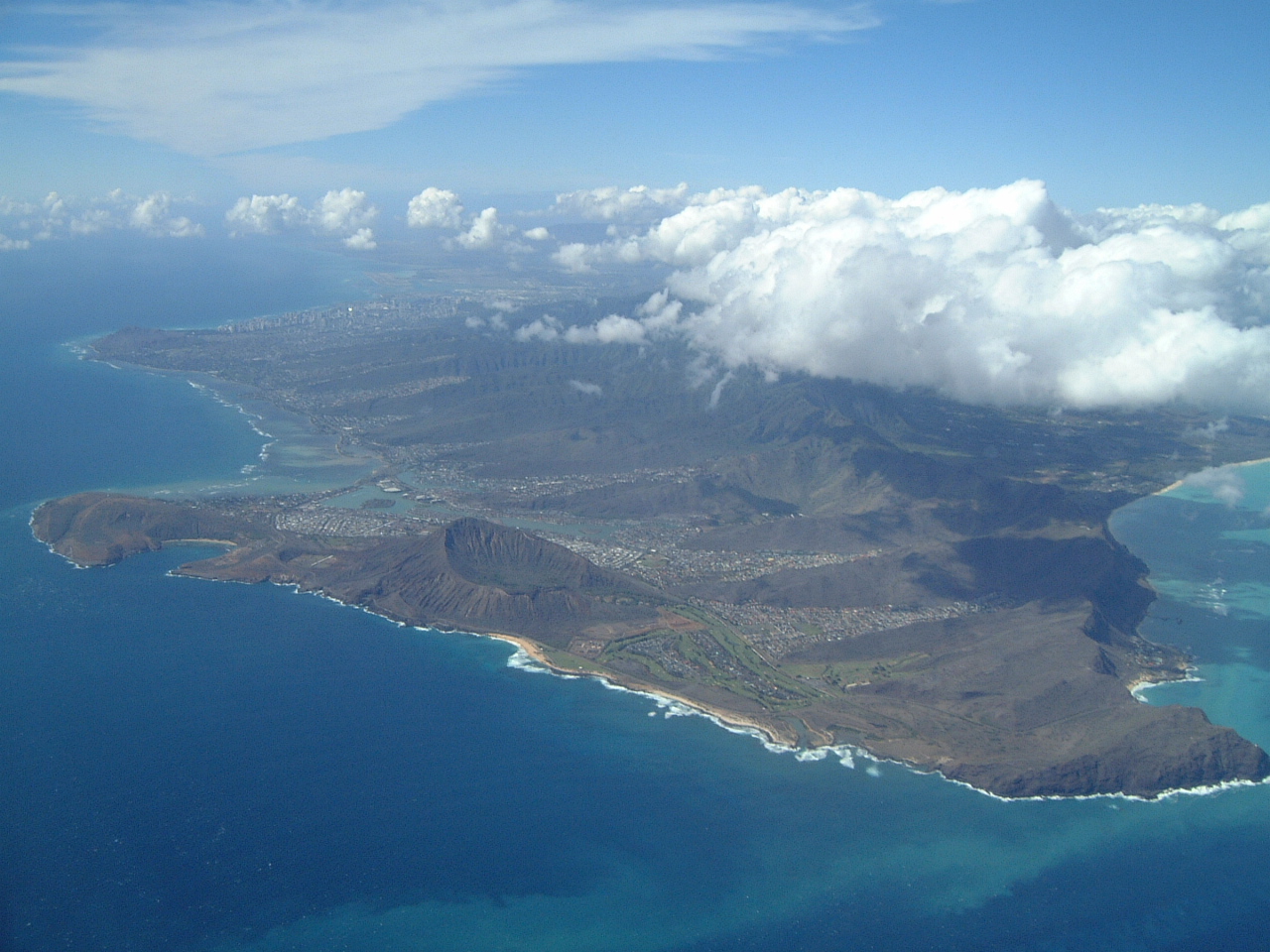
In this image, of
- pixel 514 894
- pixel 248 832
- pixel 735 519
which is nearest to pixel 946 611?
pixel 735 519

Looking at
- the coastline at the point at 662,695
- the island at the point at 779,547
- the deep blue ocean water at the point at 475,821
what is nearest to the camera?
the deep blue ocean water at the point at 475,821

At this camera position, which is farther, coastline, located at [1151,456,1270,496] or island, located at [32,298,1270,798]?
coastline, located at [1151,456,1270,496]

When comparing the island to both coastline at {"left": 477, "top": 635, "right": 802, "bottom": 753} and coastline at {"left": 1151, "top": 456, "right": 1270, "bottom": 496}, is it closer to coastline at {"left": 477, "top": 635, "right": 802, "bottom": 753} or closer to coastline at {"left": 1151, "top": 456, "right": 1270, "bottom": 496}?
coastline at {"left": 477, "top": 635, "right": 802, "bottom": 753}

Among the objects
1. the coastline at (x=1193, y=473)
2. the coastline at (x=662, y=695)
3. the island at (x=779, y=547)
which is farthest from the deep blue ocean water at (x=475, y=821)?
the coastline at (x=1193, y=473)

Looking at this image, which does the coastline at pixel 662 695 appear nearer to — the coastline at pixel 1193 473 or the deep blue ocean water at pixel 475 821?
the deep blue ocean water at pixel 475 821

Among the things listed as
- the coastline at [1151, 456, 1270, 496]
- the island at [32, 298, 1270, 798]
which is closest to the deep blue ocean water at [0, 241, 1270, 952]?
the island at [32, 298, 1270, 798]

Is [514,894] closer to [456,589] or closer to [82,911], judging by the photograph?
[82,911]
